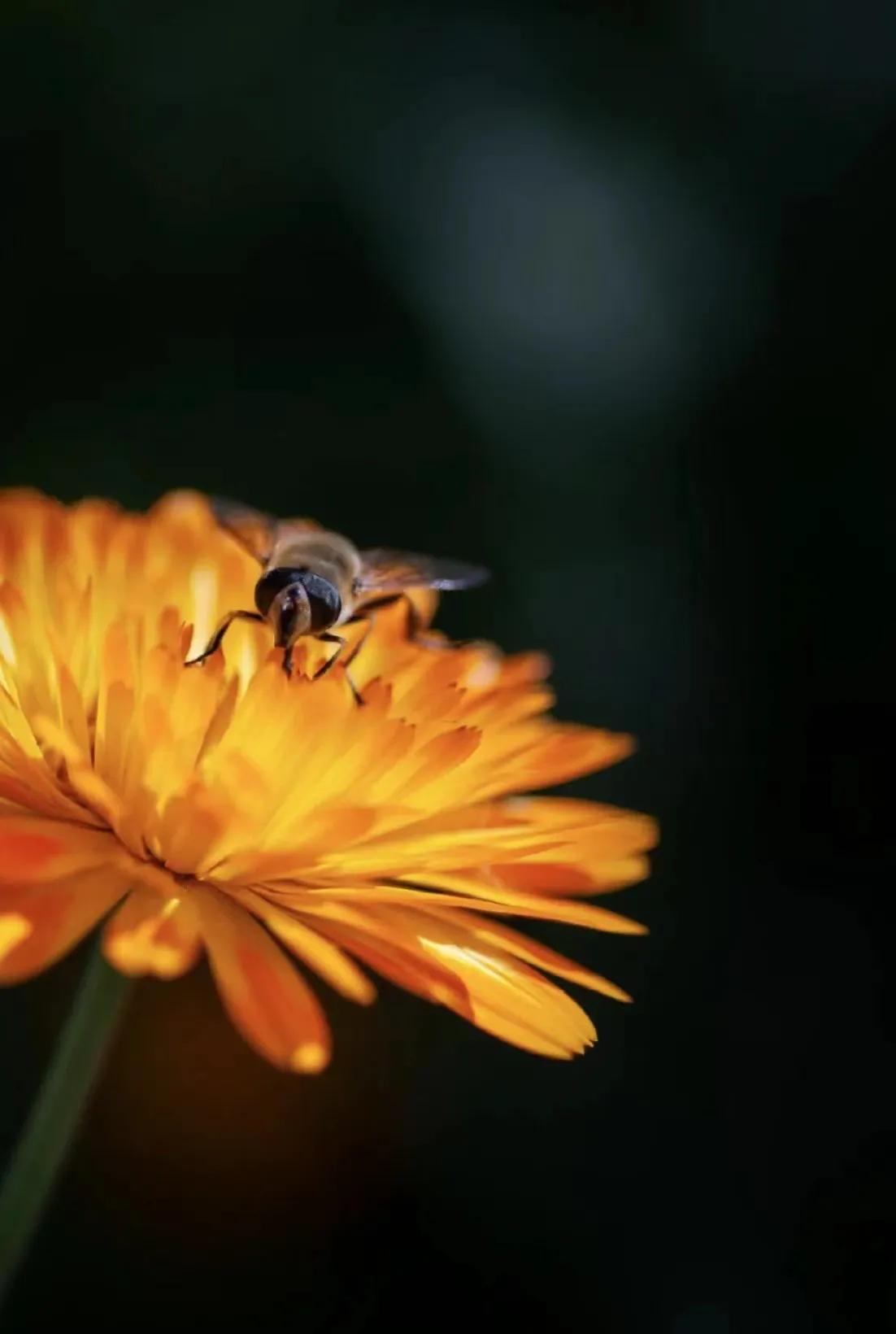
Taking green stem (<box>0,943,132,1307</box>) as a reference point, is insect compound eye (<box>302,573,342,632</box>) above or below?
above

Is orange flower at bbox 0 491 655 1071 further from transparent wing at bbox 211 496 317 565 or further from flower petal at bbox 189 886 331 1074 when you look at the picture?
transparent wing at bbox 211 496 317 565

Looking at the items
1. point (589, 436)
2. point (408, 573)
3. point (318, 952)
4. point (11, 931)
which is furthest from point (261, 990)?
point (589, 436)

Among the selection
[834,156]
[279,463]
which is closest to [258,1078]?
[279,463]

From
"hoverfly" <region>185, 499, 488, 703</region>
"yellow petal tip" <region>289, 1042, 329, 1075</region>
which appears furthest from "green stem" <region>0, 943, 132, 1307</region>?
"hoverfly" <region>185, 499, 488, 703</region>

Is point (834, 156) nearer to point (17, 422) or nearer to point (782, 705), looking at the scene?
point (782, 705)

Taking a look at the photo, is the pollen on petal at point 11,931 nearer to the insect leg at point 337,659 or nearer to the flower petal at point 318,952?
the flower petal at point 318,952

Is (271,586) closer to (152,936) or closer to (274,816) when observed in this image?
(274,816)
